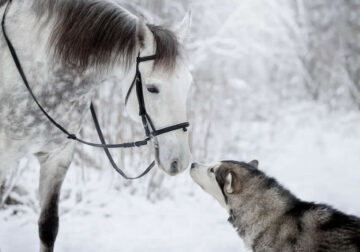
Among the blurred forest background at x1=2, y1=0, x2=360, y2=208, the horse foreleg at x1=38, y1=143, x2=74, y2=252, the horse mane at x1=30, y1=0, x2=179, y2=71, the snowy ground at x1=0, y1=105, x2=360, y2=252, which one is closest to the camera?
the horse mane at x1=30, y1=0, x2=179, y2=71

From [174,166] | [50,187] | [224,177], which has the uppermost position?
[174,166]

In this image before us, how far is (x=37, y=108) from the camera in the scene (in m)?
2.82

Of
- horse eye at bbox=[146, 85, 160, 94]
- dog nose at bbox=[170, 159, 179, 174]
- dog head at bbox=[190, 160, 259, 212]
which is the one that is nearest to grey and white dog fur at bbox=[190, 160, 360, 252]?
dog head at bbox=[190, 160, 259, 212]

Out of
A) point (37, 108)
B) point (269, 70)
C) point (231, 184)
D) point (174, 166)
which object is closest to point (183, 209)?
point (231, 184)

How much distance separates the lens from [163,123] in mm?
2650

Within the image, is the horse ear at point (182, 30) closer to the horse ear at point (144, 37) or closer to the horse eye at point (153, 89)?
the horse ear at point (144, 37)

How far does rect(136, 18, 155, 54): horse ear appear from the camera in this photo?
257 centimetres

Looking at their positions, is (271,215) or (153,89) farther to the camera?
(271,215)

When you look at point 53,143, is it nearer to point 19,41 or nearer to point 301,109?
point 19,41

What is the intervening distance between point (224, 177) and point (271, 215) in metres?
0.45

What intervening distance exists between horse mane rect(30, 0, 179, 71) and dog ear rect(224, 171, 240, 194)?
38.6 inches

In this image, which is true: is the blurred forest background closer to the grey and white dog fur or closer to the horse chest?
the grey and white dog fur

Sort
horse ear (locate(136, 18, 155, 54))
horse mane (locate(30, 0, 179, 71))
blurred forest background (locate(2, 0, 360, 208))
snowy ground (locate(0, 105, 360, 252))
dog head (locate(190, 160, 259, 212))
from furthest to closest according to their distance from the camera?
blurred forest background (locate(2, 0, 360, 208)) → snowy ground (locate(0, 105, 360, 252)) → dog head (locate(190, 160, 259, 212)) → horse mane (locate(30, 0, 179, 71)) → horse ear (locate(136, 18, 155, 54))

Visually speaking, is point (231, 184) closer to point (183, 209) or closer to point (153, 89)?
point (153, 89)
